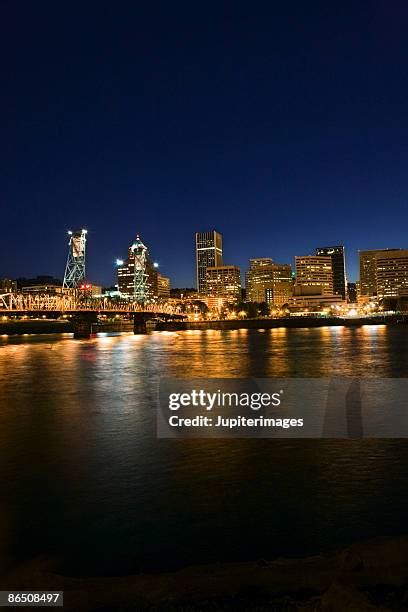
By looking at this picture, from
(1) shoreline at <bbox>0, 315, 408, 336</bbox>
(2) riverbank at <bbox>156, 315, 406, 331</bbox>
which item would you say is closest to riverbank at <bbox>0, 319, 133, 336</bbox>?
(1) shoreline at <bbox>0, 315, 408, 336</bbox>

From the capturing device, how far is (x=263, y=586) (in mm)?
5949

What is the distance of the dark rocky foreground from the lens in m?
5.50

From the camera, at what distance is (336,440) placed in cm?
1406

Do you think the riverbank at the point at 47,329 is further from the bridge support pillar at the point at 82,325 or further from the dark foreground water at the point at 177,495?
the dark foreground water at the point at 177,495

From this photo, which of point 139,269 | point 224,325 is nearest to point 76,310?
point 139,269

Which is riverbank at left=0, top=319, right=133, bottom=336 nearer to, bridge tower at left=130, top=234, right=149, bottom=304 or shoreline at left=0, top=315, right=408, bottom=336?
shoreline at left=0, top=315, right=408, bottom=336

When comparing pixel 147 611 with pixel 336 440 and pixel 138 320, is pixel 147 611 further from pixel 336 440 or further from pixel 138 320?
pixel 138 320

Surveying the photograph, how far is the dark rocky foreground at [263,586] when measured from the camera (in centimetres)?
550

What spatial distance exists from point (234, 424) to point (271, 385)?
35.3 feet

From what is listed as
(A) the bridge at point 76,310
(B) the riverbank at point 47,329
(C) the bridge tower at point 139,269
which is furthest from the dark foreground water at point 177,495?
(B) the riverbank at point 47,329

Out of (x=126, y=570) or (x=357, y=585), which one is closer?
(x=357, y=585)

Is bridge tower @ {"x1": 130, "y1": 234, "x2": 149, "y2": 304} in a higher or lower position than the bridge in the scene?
higher

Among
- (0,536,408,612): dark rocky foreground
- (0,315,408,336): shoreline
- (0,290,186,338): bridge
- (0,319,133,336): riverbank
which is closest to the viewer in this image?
(0,536,408,612): dark rocky foreground

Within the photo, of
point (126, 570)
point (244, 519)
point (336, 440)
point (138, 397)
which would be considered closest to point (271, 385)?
point (138, 397)
